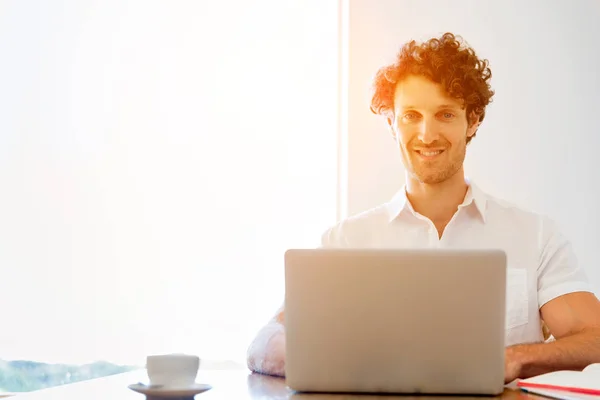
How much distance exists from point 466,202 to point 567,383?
1.20 meters

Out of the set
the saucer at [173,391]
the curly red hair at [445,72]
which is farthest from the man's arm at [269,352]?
the curly red hair at [445,72]

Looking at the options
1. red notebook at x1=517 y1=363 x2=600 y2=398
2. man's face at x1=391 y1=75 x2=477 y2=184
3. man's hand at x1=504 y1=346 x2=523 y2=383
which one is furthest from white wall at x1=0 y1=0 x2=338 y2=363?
red notebook at x1=517 y1=363 x2=600 y2=398

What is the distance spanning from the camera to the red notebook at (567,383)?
1380mm

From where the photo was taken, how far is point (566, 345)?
1818mm

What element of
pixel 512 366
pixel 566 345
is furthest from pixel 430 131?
pixel 512 366

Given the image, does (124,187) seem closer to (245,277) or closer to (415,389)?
(245,277)

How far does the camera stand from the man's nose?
2.66 metres

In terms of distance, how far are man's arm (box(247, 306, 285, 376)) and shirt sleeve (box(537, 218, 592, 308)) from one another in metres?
0.85

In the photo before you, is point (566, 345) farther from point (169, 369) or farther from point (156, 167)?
point (156, 167)

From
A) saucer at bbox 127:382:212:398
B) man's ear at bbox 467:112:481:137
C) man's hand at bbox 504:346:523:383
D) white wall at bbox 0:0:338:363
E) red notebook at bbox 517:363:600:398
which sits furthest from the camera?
white wall at bbox 0:0:338:363

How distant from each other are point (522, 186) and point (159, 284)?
1678 mm

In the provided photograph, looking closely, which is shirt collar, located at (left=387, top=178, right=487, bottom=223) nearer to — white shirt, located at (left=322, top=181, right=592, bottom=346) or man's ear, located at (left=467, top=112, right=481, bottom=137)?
white shirt, located at (left=322, top=181, right=592, bottom=346)

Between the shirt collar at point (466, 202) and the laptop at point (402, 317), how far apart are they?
1.24 metres

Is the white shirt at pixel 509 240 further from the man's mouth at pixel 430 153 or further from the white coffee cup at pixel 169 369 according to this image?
the white coffee cup at pixel 169 369
